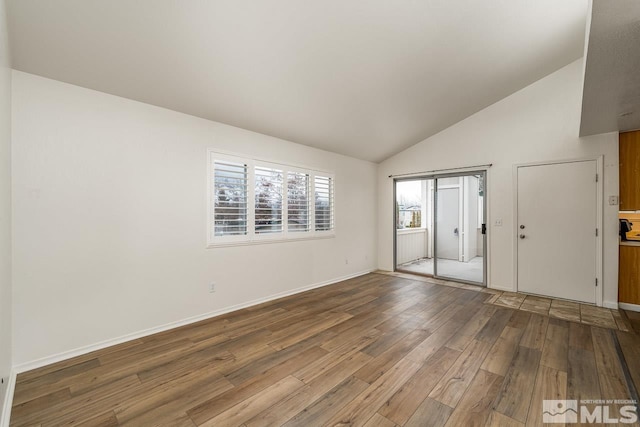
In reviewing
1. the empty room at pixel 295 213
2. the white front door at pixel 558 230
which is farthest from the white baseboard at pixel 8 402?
the white front door at pixel 558 230

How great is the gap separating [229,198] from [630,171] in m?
5.56

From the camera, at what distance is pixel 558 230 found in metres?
4.05

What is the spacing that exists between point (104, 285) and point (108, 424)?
56.7 inches

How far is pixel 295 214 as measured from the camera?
14.9ft

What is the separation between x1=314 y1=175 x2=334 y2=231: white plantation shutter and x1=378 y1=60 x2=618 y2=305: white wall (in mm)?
1957

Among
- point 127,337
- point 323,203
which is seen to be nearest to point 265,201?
point 323,203

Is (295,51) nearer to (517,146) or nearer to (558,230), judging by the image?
(517,146)

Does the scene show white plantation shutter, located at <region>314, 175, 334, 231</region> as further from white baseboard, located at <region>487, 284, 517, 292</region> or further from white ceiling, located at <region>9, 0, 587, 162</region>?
white baseboard, located at <region>487, 284, 517, 292</region>

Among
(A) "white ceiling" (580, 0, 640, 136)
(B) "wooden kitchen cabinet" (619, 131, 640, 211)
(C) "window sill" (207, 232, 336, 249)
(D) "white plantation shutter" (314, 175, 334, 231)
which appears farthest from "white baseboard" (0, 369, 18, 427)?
(B) "wooden kitchen cabinet" (619, 131, 640, 211)

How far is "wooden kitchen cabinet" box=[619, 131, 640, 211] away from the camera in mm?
3602

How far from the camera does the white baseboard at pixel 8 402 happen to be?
5.52 ft

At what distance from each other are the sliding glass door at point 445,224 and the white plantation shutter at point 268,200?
9.87 ft

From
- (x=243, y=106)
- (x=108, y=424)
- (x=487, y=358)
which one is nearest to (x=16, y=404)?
(x=108, y=424)

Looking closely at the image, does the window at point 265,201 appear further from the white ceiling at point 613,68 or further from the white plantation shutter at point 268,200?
the white ceiling at point 613,68
